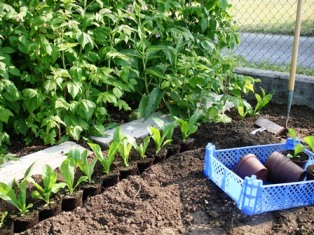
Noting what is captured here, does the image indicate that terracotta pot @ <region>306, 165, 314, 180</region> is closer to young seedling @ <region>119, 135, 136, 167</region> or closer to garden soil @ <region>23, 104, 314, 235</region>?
garden soil @ <region>23, 104, 314, 235</region>

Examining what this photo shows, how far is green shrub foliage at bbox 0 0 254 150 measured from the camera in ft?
11.0

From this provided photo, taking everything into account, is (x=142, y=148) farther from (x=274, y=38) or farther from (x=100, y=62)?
(x=274, y=38)

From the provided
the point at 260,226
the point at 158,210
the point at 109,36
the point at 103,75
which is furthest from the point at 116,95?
the point at 260,226

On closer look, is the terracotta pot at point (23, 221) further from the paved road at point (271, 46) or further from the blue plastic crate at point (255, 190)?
the paved road at point (271, 46)

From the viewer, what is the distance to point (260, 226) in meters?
2.73

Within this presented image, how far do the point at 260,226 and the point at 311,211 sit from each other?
0.38 metres

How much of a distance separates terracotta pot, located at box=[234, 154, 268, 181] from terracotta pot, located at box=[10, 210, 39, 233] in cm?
132

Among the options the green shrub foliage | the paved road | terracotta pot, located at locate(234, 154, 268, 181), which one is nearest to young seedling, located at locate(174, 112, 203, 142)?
the green shrub foliage

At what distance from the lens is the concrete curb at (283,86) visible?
4.57m

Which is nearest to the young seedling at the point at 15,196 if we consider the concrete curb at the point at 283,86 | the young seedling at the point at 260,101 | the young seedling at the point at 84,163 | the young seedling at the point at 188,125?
the young seedling at the point at 84,163

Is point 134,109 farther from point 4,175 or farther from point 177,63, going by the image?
point 4,175

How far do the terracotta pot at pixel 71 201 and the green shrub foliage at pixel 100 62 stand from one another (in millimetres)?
645

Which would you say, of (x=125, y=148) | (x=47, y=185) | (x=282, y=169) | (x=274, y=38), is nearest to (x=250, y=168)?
(x=282, y=169)

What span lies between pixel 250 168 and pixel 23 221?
145 cm
